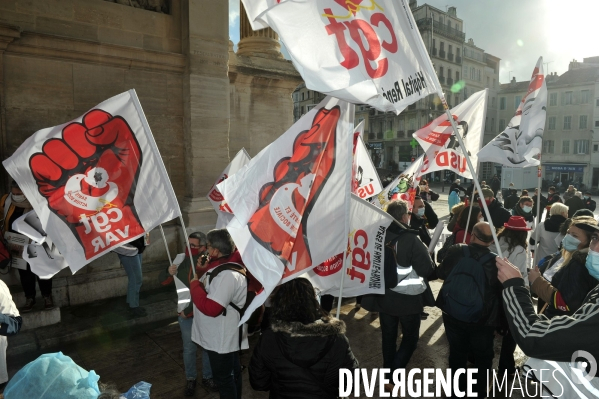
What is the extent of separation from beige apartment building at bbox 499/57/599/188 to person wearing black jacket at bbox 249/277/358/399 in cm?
5154

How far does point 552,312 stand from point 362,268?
165 cm

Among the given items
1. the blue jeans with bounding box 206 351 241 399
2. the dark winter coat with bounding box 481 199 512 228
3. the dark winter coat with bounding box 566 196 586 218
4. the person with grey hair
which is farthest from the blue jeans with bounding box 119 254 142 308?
the dark winter coat with bounding box 566 196 586 218

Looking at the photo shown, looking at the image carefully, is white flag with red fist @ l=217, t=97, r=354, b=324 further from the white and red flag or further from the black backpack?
the white and red flag

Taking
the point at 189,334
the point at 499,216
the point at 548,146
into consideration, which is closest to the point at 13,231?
the point at 189,334

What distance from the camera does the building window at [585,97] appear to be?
49534 mm

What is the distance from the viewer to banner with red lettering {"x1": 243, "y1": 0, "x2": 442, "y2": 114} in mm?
2533

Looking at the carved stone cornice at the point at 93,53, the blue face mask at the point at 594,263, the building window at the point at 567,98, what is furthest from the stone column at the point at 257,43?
the building window at the point at 567,98

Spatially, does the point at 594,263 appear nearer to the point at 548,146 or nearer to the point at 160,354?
the point at 160,354

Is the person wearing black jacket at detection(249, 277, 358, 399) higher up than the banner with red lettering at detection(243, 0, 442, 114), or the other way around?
the banner with red lettering at detection(243, 0, 442, 114)

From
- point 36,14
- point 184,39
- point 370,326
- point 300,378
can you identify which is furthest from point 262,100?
point 300,378

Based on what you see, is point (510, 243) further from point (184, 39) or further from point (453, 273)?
point (184, 39)

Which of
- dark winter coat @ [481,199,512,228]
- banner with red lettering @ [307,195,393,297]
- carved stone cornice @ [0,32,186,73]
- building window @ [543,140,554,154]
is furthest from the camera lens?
building window @ [543,140,554,154]

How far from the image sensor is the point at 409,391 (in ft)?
13.9

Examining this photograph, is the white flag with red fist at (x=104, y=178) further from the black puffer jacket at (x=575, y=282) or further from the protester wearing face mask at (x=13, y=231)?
the black puffer jacket at (x=575, y=282)
